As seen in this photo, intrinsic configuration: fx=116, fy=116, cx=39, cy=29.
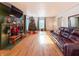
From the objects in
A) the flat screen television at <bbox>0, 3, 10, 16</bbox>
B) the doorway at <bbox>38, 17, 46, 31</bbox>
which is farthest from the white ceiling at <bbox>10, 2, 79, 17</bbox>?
the doorway at <bbox>38, 17, 46, 31</bbox>

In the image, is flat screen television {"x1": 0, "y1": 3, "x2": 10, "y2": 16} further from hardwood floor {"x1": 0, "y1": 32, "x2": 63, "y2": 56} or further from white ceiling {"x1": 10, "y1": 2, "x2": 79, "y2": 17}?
hardwood floor {"x1": 0, "y1": 32, "x2": 63, "y2": 56}

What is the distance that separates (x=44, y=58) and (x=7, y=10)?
177 inches

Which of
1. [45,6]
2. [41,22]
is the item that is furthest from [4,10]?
[41,22]

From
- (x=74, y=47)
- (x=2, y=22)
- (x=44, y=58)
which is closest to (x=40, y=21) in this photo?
(x=2, y=22)

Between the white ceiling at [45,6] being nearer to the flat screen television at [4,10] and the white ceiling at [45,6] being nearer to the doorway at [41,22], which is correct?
the flat screen television at [4,10]

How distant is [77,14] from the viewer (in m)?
5.84

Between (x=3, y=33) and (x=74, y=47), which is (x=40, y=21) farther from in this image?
(x=74, y=47)

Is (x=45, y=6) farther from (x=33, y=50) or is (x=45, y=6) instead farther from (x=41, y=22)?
(x=41, y=22)

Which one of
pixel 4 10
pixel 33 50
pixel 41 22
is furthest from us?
pixel 41 22

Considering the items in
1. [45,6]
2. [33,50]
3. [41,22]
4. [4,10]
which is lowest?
[33,50]

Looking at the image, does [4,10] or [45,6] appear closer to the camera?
[4,10]

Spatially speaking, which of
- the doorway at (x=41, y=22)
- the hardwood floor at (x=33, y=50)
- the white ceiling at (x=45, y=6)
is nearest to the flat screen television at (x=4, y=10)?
the white ceiling at (x=45, y=6)

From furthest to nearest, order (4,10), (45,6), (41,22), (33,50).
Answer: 1. (41,22)
2. (45,6)
3. (4,10)
4. (33,50)

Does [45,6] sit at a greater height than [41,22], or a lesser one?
greater
